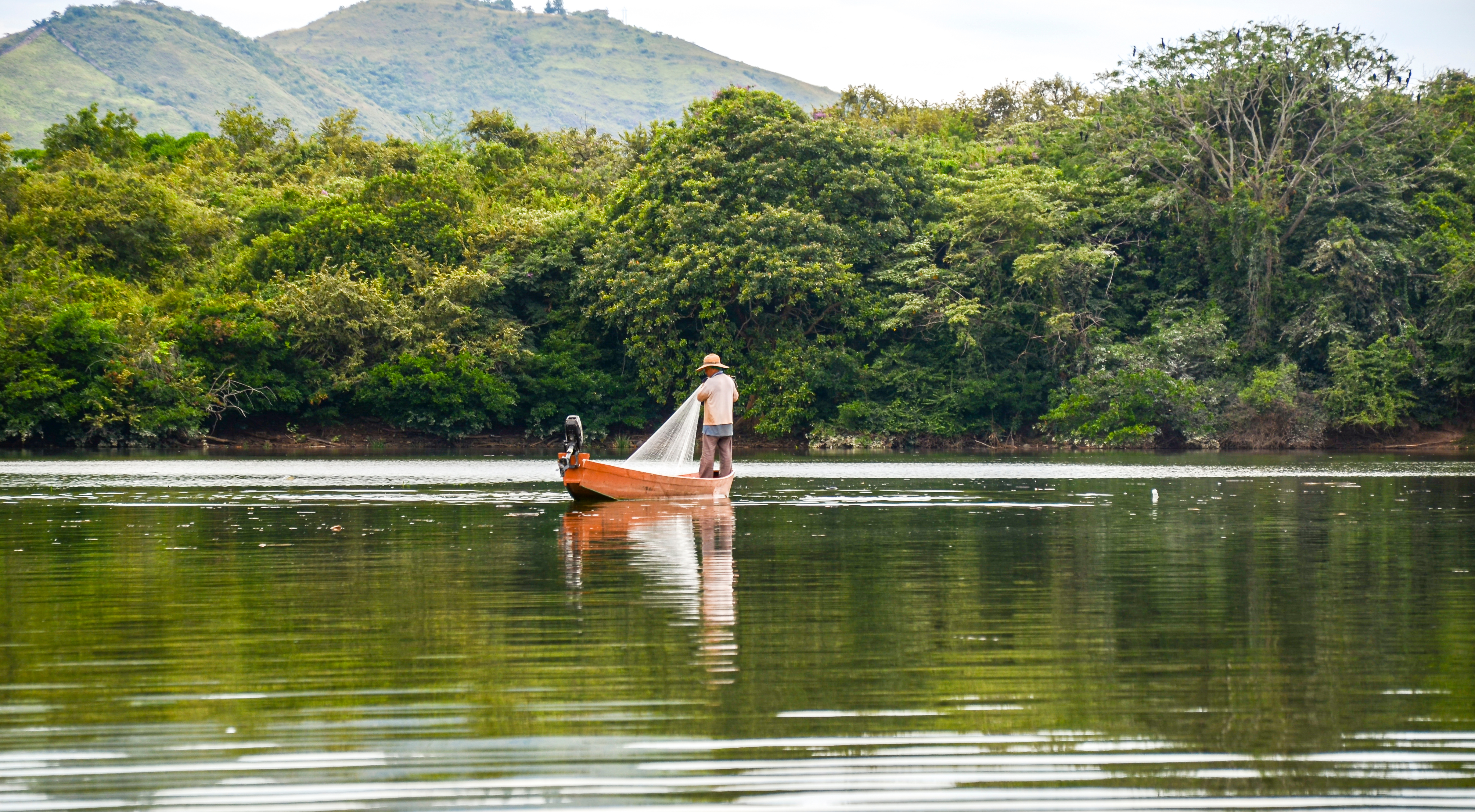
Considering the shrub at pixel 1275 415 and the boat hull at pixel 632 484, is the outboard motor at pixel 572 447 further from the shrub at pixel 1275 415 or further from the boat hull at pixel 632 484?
the shrub at pixel 1275 415

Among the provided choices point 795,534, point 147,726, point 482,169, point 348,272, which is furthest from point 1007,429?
point 147,726

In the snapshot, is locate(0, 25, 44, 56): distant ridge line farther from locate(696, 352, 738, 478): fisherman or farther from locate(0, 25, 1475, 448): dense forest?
locate(696, 352, 738, 478): fisherman

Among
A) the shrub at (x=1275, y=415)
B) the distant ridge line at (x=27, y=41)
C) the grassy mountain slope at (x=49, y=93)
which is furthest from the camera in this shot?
the distant ridge line at (x=27, y=41)

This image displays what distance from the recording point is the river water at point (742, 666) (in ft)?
17.2

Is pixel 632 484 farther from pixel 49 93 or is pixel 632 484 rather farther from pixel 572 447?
pixel 49 93

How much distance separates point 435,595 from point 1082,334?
3478cm

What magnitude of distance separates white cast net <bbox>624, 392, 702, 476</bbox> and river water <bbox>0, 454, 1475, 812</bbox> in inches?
185

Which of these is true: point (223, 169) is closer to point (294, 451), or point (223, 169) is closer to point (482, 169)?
point (482, 169)

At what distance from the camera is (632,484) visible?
19.6m

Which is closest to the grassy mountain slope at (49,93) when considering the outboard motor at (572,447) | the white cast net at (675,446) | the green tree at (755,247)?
the green tree at (755,247)

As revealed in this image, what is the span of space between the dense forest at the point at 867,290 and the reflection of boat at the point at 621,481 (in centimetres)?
2100

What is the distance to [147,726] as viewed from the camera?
239 inches

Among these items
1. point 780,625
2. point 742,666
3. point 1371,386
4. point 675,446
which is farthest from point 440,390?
point 742,666

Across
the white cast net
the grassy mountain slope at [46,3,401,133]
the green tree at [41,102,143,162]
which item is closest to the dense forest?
the green tree at [41,102,143,162]
